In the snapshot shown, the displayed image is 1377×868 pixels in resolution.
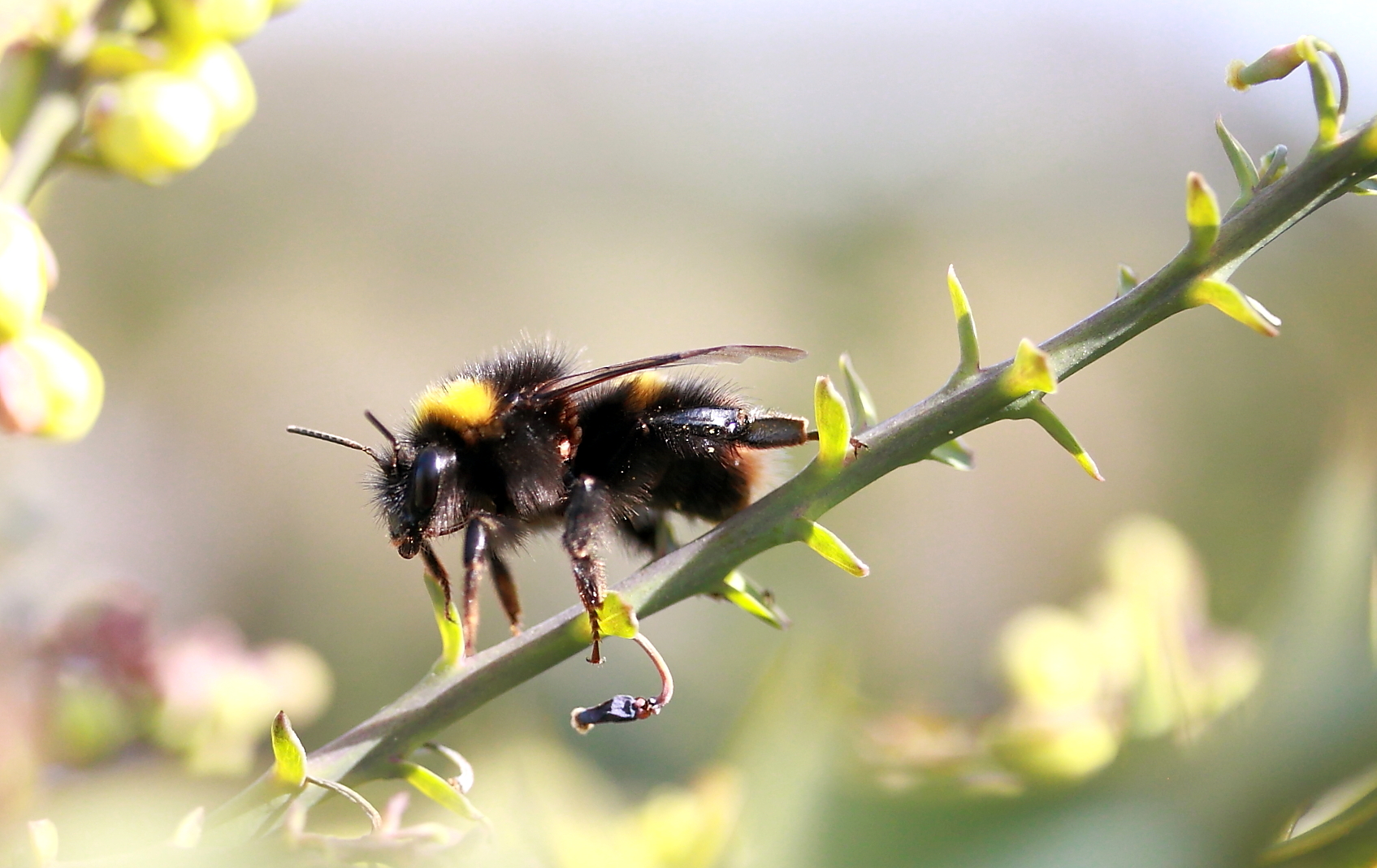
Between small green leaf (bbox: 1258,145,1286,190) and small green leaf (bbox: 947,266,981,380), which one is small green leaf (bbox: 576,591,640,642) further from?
small green leaf (bbox: 1258,145,1286,190)

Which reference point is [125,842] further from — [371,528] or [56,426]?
[371,528]

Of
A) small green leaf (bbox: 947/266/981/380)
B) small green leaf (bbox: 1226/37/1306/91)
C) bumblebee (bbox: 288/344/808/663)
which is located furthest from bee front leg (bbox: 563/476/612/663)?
small green leaf (bbox: 1226/37/1306/91)

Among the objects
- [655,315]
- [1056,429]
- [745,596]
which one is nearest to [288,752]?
[745,596]

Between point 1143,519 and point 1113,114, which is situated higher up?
point 1113,114

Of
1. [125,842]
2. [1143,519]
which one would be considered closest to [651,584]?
[125,842]

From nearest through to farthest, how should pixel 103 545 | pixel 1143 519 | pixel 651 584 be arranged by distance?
1. pixel 651 584
2. pixel 1143 519
3. pixel 103 545

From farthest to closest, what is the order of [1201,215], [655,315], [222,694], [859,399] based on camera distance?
[655,315]
[222,694]
[859,399]
[1201,215]

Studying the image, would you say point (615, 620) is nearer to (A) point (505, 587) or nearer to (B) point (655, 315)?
(A) point (505, 587)

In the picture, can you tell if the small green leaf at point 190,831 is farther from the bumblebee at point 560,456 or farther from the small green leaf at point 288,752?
the bumblebee at point 560,456
